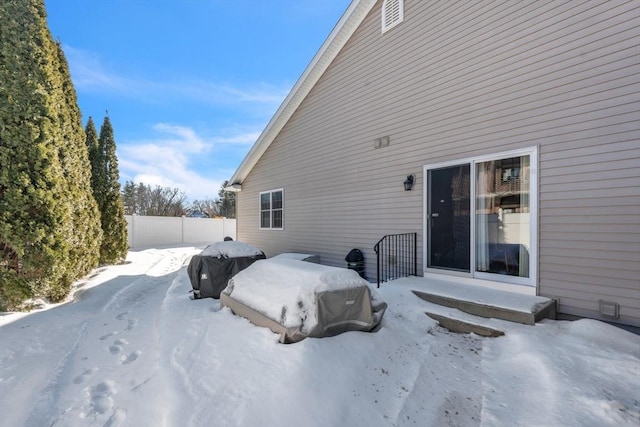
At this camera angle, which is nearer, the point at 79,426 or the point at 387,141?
the point at 79,426

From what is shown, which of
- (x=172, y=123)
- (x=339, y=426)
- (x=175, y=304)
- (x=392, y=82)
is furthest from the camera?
(x=172, y=123)

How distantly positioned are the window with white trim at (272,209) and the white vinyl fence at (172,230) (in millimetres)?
8096

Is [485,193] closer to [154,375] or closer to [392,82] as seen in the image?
[392,82]

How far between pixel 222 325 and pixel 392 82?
5.46 m

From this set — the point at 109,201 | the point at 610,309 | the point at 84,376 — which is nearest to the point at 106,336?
the point at 84,376

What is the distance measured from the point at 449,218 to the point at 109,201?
990 cm

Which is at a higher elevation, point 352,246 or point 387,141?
point 387,141

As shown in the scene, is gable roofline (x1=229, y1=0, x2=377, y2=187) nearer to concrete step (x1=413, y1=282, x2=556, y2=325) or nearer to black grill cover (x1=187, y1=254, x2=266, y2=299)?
black grill cover (x1=187, y1=254, x2=266, y2=299)

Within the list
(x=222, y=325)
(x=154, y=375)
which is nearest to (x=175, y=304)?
(x=222, y=325)

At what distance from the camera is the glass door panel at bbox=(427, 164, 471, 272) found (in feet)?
16.2

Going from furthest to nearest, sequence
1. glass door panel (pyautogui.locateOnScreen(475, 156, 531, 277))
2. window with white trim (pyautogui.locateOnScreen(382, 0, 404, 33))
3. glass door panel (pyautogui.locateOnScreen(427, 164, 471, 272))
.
Answer: window with white trim (pyautogui.locateOnScreen(382, 0, 404, 33))
glass door panel (pyautogui.locateOnScreen(427, 164, 471, 272))
glass door panel (pyautogui.locateOnScreen(475, 156, 531, 277))

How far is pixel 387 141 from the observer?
20.5ft

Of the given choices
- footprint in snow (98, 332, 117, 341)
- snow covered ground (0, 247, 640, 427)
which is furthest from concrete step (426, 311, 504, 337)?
footprint in snow (98, 332, 117, 341)

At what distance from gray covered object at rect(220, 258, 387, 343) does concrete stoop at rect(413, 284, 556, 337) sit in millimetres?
1055
